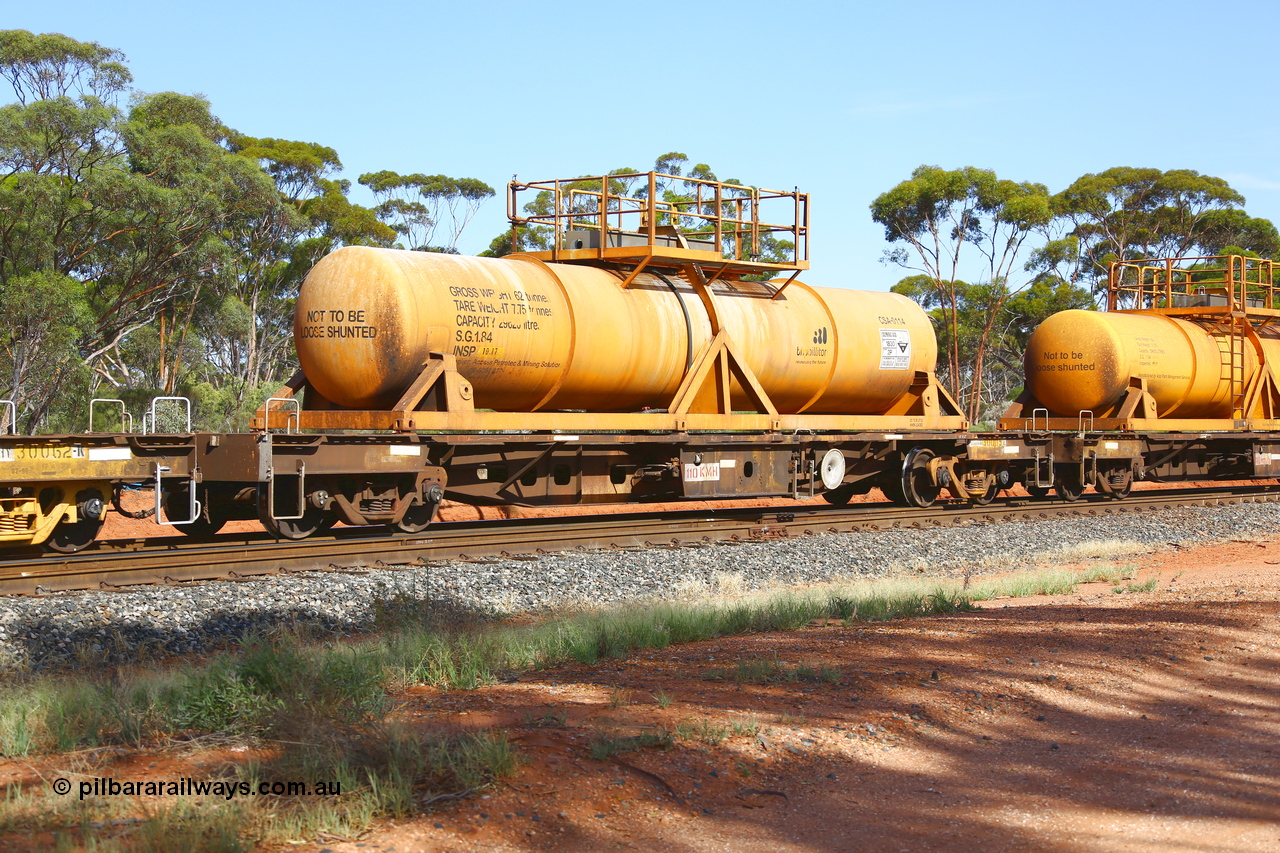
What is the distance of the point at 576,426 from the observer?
47.9 feet

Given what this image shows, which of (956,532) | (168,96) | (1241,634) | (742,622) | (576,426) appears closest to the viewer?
(1241,634)

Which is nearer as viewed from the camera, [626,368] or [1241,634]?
[1241,634]

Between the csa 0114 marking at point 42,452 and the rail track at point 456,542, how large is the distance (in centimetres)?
100

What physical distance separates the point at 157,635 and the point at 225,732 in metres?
3.87

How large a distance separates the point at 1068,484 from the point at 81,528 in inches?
699

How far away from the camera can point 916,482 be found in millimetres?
19688

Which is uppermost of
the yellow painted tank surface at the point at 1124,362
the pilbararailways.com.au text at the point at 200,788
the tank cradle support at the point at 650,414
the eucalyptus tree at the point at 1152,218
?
the eucalyptus tree at the point at 1152,218

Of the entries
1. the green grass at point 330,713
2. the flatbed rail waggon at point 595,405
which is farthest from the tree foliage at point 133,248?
the green grass at point 330,713

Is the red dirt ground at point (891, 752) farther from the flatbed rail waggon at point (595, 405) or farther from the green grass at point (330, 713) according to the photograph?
the flatbed rail waggon at point (595, 405)

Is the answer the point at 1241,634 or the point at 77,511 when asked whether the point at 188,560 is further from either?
the point at 1241,634

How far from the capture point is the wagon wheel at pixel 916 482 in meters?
19.1

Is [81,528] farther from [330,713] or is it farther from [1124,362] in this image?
[1124,362]

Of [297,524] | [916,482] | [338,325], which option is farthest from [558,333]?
[916,482]

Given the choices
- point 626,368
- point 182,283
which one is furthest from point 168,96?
point 626,368
